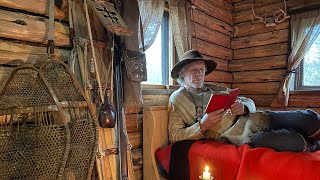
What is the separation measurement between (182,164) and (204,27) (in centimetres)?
167

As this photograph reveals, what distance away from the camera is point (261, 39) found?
313 centimetres

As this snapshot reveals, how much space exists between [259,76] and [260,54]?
0.93 ft

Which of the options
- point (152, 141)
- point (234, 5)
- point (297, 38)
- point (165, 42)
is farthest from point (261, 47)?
point (152, 141)

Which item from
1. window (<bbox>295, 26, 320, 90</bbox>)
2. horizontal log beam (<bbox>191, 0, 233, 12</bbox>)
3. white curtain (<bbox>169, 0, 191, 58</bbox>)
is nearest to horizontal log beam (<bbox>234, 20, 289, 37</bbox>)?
horizontal log beam (<bbox>191, 0, 233, 12</bbox>)

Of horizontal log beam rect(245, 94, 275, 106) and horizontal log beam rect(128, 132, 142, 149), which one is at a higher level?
horizontal log beam rect(245, 94, 275, 106)

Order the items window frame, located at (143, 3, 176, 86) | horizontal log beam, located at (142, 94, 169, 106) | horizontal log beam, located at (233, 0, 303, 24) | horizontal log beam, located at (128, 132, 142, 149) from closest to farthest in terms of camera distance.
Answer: horizontal log beam, located at (128, 132, 142, 149)
horizontal log beam, located at (142, 94, 169, 106)
window frame, located at (143, 3, 176, 86)
horizontal log beam, located at (233, 0, 303, 24)

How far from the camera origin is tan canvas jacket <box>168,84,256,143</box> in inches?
71.0

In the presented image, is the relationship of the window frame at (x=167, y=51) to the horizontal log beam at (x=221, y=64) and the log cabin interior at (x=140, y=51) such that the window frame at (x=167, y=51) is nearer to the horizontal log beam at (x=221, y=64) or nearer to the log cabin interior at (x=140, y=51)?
the log cabin interior at (x=140, y=51)

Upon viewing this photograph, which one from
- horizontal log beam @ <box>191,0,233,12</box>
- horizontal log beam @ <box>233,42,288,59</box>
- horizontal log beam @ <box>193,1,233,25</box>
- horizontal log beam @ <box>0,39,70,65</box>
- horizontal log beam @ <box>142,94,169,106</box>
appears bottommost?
horizontal log beam @ <box>142,94,169,106</box>

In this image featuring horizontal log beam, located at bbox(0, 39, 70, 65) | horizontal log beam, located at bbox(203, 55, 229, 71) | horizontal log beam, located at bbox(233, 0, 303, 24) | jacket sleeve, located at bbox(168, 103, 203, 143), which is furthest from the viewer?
horizontal log beam, located at bbox(203, 55, 229, 71)

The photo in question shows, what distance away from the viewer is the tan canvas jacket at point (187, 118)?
5.92 feet

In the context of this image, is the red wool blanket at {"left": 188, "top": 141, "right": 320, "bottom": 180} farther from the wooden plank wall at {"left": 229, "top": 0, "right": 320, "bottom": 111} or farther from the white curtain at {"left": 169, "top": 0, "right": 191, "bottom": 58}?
the wooden plank wall at {"left": 229, "top": 0, "right": 320, "bottom": 111}

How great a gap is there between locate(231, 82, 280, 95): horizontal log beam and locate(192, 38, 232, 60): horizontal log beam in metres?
0.42

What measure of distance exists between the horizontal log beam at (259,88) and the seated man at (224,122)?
3.71 ft
